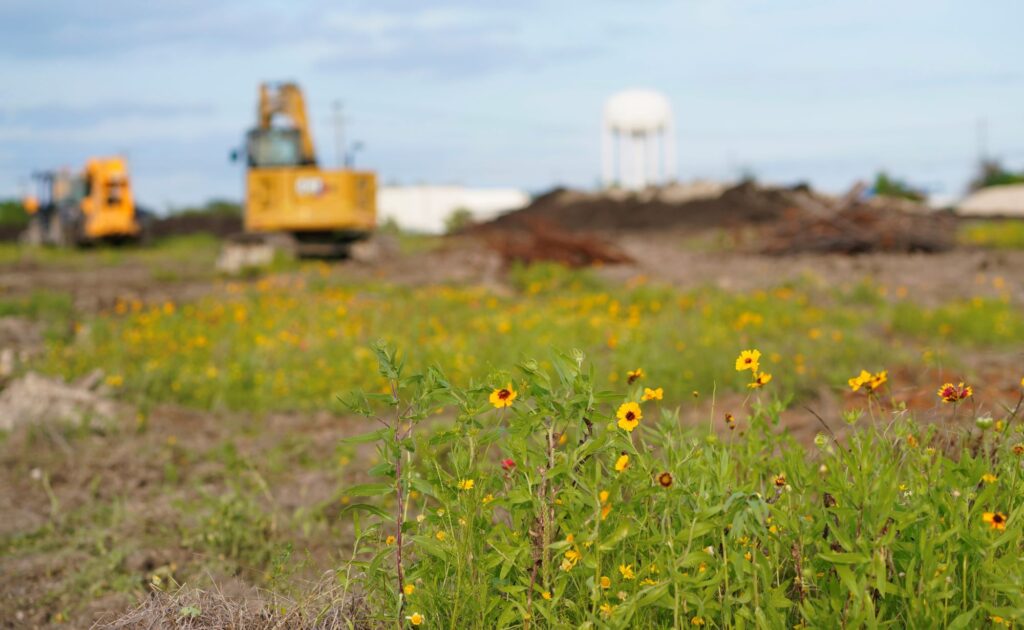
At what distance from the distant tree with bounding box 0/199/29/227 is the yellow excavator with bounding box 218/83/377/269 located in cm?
2389

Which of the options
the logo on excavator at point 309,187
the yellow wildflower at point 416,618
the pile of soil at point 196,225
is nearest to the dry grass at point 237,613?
the yellow wildflower at point 416,618

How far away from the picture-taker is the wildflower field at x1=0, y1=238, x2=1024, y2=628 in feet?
8.99

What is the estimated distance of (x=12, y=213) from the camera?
145 feet

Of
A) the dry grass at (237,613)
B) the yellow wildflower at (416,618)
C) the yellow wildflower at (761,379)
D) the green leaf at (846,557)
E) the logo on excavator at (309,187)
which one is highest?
the logo on excavator at (309,187)

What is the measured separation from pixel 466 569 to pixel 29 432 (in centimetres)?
500

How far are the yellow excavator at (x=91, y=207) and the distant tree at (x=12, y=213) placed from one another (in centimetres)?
1154

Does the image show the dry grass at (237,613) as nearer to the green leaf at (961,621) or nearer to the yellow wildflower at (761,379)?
the yellow wildflower at (761,379)

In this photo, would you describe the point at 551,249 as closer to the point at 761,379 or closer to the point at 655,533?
the point at 761,379

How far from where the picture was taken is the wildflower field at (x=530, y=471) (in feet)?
8.99

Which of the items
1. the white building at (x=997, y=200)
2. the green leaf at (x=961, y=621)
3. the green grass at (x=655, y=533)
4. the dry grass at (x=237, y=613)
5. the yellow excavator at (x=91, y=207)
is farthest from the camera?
the white building at (x=997, y=200)

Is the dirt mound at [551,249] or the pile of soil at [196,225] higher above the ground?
the dirt mound at [551,249]

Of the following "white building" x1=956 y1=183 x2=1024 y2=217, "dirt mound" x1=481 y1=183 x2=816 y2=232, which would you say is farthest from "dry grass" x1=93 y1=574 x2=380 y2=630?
"white building" x1=956 y1=183 x2=1024 y2=217

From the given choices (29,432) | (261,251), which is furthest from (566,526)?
(261,251)

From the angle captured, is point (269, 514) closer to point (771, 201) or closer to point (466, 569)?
point (466, 569)
